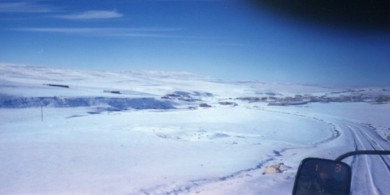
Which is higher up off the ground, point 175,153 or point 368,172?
point 368,172

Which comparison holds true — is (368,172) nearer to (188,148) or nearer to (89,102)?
(188,148)

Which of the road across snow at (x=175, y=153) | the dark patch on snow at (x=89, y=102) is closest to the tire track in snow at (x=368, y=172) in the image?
the road across snow at (x=175, y=153)

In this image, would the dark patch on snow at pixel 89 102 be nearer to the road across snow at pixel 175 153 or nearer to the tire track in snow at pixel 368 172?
the road across snow at pixel 175 153

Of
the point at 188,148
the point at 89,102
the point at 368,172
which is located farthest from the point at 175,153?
the point at 89,102

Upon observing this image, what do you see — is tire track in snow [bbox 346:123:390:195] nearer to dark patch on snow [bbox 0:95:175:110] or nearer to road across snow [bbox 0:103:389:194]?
road across snow [bbox 0:103:389:194]

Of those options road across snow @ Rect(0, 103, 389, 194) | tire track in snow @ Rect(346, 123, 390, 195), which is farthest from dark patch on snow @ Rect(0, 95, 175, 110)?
tire track in snow @ Rect(346, 123, 390, 195)

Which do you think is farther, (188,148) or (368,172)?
(188,148)

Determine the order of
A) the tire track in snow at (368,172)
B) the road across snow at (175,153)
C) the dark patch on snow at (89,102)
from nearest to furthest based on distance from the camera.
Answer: the tire track in snow at (368,172) → the road across snow at (175,153) → the dark patch on snow at (89,102)

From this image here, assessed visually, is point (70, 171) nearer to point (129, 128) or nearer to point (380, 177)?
point (380, 177)

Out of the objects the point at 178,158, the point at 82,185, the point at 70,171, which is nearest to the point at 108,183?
the point at 82,185

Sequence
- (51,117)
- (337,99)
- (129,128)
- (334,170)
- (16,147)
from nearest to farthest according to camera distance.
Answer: (334,170) → (16,147) → (129,128) → (337,99) → (51,117)

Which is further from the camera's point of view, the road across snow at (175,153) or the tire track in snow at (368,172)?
the road across snow at (175,153)
